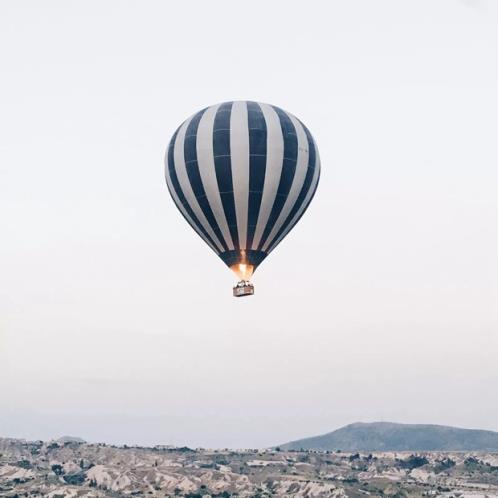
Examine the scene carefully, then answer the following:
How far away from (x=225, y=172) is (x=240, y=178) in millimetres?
1343

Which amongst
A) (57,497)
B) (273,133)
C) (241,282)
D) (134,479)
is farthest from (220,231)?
(134,479)

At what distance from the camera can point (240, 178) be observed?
A: 68250mm

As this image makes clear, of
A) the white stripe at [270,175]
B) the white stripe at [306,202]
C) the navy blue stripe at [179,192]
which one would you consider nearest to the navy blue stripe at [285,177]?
the white stripe at [270,175]

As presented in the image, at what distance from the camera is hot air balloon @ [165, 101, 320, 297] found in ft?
224

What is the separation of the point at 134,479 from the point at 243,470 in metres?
27.4

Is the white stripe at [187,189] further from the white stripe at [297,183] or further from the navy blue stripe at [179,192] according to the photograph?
the white stripe at [297,183]

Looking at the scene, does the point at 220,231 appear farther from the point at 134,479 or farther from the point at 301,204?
the point at 134,479

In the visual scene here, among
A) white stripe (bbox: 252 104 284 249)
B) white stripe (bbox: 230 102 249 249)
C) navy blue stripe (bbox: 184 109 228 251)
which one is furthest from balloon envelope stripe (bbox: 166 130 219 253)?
white stripe (bbox: 252 104 284 249)

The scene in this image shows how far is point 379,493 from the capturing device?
16450 centimetres

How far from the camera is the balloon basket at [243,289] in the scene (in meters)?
67.1

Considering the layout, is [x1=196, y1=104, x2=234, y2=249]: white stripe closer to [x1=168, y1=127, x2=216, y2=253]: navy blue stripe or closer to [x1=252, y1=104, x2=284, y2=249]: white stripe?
[x1=168, y1=127, x2=216, y2=253]: navy blue stripe

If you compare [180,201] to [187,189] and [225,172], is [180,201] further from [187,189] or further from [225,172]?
[225,172]

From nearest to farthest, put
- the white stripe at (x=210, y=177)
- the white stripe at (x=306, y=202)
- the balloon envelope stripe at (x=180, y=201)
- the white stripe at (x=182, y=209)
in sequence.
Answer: the white stripe at (x=210, y=177), the balloon envelope stripe at (x=180, y=201), the white stripe at (x=182, y=209), the white stripe at (x=306, y=202)

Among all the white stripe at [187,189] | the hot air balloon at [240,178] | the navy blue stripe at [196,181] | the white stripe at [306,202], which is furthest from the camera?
the white stripe at [306,202]
